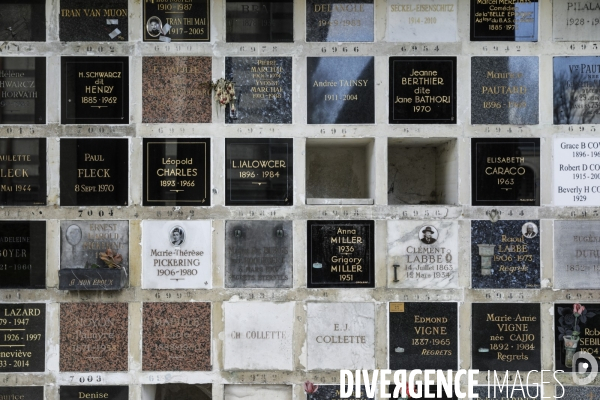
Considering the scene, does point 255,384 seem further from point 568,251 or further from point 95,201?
point 568,251

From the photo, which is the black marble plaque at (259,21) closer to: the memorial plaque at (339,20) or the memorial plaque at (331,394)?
the memorial plaque at (339,20)

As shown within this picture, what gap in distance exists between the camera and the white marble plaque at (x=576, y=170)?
4.89m

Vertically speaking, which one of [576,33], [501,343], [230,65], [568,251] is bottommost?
[501,343]

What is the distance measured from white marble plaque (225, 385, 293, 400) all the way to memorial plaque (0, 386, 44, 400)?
6.88 ft

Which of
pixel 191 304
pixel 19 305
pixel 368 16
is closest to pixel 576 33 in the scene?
pixel 368 16

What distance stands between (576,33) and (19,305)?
7.01 meters

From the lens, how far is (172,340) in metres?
4.88

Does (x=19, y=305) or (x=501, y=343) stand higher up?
(x=19, y=305)

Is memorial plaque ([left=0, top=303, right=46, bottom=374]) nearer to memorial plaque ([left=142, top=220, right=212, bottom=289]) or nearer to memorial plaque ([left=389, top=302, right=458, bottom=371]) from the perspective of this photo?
memorial plaque ([left=142, top=220, right=212, bottom=289])

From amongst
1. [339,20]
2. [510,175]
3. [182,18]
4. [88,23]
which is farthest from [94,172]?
[510,175]

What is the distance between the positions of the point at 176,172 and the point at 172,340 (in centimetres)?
190

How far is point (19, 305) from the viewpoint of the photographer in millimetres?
4848

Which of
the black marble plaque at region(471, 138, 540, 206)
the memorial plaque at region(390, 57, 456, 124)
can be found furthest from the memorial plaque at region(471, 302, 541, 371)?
the memorial plaque at region(390, 57, 456, 124)

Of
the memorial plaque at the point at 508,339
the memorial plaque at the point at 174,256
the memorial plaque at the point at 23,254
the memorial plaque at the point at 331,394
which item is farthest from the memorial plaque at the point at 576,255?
the memorial plaque at the point at 23,254
